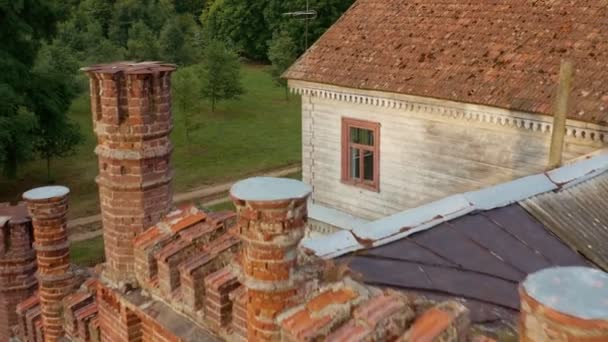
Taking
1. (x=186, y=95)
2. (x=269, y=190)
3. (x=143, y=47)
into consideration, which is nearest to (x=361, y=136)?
(x=269, y=190)

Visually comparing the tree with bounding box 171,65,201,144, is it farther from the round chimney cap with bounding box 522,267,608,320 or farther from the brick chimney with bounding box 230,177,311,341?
the round chimney cap with bounding box 522,267,608,320

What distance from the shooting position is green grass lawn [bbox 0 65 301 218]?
25.4 m

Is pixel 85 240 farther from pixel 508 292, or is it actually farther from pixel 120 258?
pixel 508 292

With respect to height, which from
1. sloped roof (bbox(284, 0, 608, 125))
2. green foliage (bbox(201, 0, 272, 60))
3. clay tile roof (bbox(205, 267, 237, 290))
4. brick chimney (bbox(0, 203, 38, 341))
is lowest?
brick chimney (bbox(0, 203, 38, 341))

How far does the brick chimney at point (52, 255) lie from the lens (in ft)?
22.3

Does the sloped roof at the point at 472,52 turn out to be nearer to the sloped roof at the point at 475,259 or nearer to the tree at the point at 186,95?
the sloped roof at the point at 475,259

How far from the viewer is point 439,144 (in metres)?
12.9

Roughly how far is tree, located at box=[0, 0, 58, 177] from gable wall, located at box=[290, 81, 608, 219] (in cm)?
958

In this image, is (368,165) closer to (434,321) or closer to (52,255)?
(52,255)

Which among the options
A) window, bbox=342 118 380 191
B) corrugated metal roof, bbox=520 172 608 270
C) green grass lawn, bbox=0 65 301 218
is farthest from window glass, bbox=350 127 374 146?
green grass lawn, bbox=0 65 301 218

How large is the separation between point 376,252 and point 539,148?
6.70 meters

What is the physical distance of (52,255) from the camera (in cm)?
695

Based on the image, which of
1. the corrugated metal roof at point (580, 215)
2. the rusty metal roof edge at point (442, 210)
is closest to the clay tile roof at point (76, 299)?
the rusty metal roof edge at point (442, 210)

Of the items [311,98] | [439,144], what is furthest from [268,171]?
[439,144]
